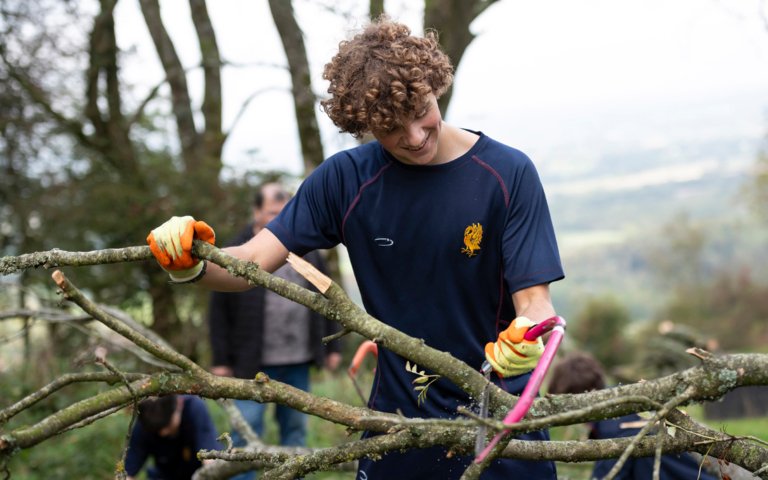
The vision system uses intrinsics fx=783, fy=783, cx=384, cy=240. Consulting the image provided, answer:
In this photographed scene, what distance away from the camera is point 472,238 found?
2.14 metres

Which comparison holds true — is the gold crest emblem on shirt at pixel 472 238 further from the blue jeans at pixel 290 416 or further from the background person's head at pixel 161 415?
the blue jeans at pixel 290 416

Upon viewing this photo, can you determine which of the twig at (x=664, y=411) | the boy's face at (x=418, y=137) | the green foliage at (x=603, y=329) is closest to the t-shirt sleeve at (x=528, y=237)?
the boy's face at (x=418, y=137)

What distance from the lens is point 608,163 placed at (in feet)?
285

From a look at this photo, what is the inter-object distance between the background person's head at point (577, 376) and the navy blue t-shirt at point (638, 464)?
0.39 metres

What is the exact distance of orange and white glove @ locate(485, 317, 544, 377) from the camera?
1.72 metres

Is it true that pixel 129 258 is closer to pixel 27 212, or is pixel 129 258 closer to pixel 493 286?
pixel 493 286

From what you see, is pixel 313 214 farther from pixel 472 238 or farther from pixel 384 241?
pixel 472 238

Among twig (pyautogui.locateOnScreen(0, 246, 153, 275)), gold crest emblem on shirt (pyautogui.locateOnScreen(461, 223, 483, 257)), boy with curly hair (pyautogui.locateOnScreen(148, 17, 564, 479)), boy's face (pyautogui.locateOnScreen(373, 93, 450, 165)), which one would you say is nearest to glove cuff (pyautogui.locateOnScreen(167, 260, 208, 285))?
boy with curly hair (pyautogui.locateOnScreen(148, 17, 564, 479))

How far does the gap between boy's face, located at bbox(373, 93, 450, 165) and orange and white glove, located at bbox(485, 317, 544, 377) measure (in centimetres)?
56

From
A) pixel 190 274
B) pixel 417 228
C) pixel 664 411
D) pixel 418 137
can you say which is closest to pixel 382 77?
pixel 418 137

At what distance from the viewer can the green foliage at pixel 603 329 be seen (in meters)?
20.2

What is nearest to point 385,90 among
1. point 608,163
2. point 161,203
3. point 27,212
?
point 161,203

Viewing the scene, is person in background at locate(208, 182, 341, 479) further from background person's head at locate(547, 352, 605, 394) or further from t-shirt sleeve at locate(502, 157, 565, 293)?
t-shirt sleeve at locate(502, 157, 565, 293)

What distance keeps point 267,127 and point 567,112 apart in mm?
73769
